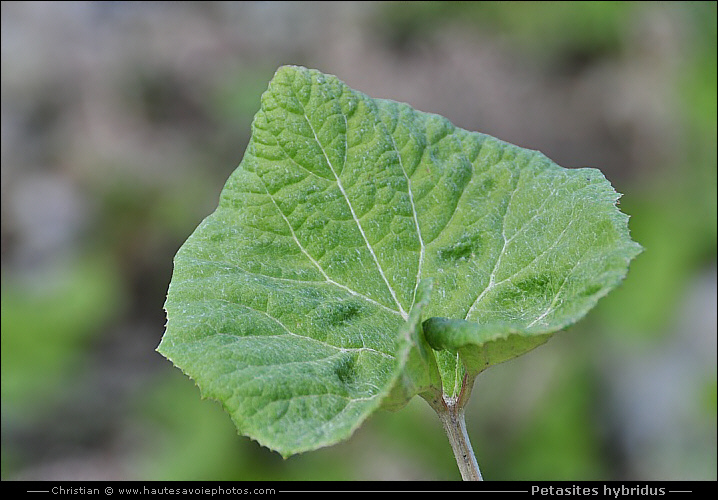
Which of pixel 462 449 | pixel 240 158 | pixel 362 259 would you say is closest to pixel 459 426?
pixel 462 449

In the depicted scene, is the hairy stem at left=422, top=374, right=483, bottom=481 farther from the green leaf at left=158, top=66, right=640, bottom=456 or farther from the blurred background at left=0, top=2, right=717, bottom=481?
the blurred background at left=0, top=2, right=717, bottom=481

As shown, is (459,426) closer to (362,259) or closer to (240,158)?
(362,259)

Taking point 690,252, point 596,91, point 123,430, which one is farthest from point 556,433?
point 596,91

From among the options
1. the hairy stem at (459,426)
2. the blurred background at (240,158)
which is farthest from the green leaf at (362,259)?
the blurred background at (240,158)

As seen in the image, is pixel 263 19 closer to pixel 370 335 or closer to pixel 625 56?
pixel 625 56

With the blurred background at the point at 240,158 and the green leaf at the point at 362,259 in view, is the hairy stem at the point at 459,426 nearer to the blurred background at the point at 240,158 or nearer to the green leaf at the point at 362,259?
the green leaf at the point at 362,259

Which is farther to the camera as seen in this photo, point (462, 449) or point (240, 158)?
point (240, 158)
